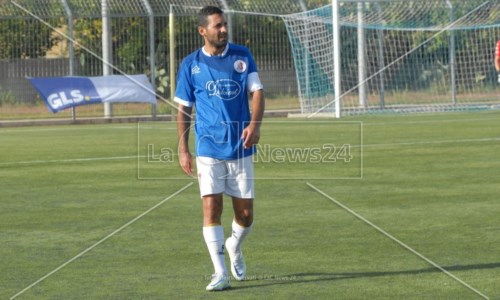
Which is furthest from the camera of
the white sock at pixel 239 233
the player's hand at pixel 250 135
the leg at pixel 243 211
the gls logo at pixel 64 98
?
the gls logo at pixel 64 98

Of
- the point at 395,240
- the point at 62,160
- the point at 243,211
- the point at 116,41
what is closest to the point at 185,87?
the point at 243,211

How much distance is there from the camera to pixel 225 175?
29.8 ft

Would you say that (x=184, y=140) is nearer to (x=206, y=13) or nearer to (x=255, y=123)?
(x=255, y=123)

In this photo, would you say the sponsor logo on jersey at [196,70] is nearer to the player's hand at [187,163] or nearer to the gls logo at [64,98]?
the player's hand at [187,163]

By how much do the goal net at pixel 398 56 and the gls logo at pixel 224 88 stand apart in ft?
76.5

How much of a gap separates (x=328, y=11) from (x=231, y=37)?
9.56ft

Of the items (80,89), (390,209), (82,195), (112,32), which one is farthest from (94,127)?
(390,209)

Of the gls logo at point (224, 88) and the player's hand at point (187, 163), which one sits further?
the player's hand at point (187, 163)

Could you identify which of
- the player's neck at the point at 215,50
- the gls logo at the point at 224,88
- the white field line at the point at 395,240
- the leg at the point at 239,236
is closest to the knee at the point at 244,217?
the leg at the point at 239,236

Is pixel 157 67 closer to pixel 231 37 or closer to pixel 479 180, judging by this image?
pixel 231 37

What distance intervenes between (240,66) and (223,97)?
27cm

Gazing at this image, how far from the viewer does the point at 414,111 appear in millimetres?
34344

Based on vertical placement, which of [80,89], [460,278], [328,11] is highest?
[328,11]

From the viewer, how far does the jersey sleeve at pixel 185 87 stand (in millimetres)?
9078
